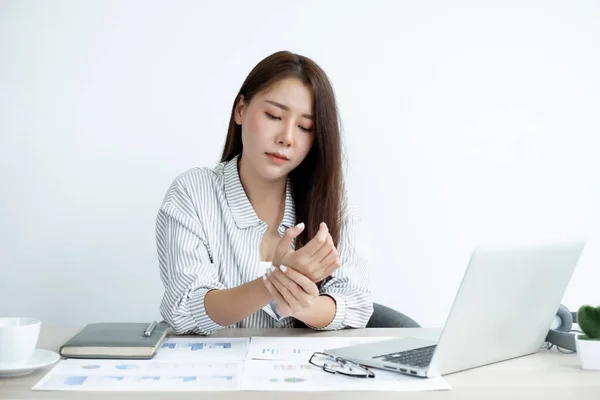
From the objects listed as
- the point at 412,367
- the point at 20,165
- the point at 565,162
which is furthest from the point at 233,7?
the point at 412,367

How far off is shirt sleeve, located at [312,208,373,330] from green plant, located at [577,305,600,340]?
23.6 inches

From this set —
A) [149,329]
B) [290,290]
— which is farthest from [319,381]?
[149,329]

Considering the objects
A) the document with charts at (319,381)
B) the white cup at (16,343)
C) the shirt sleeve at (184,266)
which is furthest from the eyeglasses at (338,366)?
the white cup at (16,343)

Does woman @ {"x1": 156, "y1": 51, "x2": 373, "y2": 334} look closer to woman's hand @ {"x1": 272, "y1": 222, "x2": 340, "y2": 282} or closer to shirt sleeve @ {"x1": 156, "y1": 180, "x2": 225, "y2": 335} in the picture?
shirt sleeve @ {"x1": 156, "y1": 180, "x2": 225, "y2": 335}

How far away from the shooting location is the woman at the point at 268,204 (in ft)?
5.78

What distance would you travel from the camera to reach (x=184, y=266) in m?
1.73

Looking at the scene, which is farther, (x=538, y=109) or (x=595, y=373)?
(x=538, y=109)

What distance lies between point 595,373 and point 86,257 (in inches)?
78.4

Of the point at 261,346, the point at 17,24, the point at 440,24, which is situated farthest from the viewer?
the point at 440,24

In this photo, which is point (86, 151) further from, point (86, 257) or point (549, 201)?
point (549, 201)

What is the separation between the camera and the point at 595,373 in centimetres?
124

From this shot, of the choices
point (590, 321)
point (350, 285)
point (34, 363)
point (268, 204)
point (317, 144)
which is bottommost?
point (34, 363)

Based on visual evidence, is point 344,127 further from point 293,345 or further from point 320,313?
point 293,345

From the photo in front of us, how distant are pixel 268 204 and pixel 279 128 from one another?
27 cm
